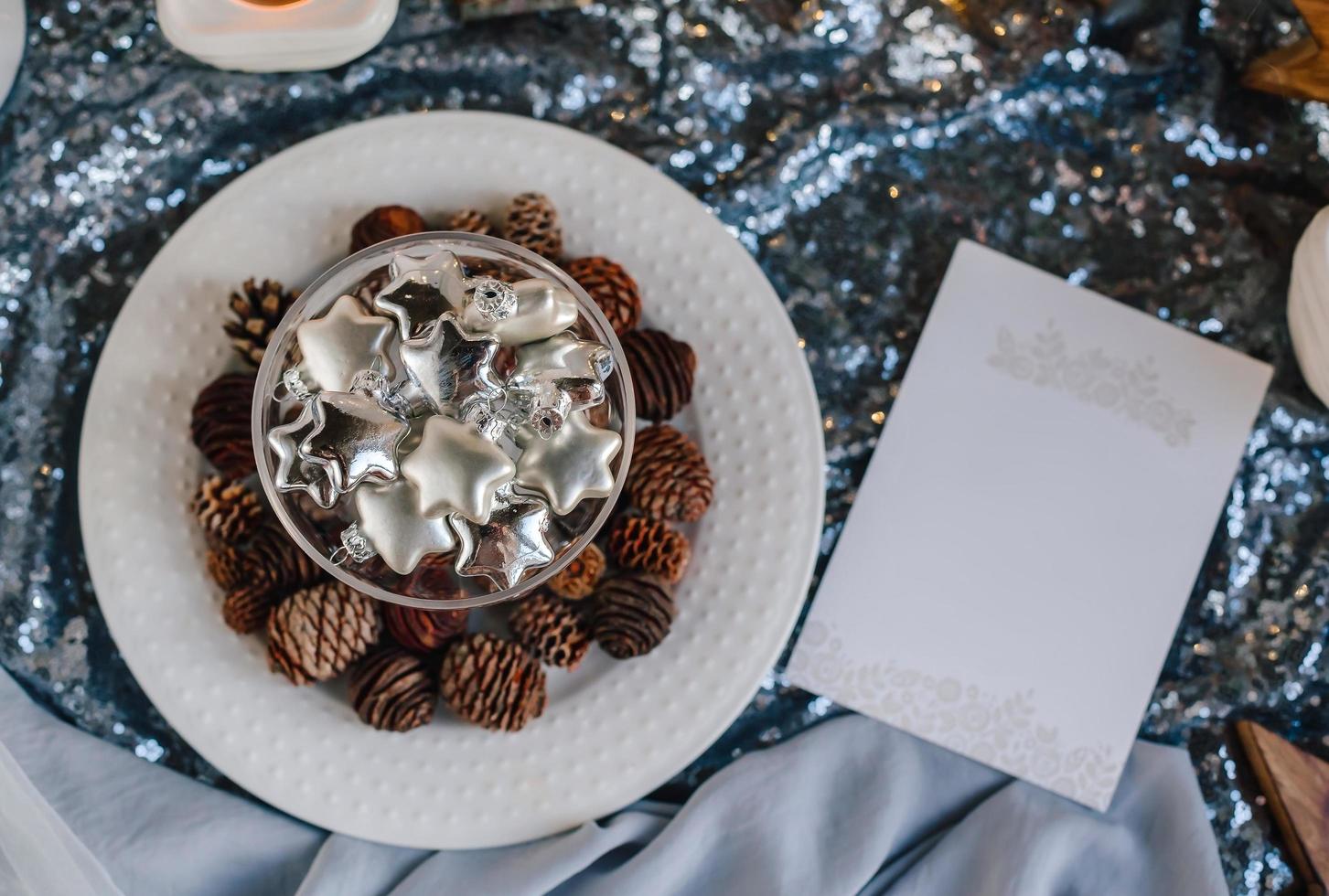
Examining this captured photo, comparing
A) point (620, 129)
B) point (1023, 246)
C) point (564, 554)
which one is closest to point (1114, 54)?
point (1023, 246)

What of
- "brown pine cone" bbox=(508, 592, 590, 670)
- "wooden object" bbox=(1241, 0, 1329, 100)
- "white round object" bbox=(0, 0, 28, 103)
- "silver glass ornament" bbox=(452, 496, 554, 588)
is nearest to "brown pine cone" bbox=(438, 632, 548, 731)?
"brown pine cone" bbox=(508, 592, 590, 670)

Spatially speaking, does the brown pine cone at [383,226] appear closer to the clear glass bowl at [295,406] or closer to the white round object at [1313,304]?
the clear glass bowl at [295,406]

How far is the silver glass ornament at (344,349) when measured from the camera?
0.39 meters

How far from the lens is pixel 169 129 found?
568mm

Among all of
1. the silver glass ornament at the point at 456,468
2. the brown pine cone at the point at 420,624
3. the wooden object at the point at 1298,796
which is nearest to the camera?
the silver glass ornament at the point at 456,468

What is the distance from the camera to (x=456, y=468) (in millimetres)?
361

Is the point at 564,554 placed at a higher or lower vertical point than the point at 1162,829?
higher

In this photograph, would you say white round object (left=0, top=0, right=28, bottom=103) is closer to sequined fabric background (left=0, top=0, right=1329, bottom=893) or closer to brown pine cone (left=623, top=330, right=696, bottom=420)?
sequined fabric background (left=0, top=0, right=1329, bottom=893)

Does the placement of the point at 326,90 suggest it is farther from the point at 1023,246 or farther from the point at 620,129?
the point at 1023,246

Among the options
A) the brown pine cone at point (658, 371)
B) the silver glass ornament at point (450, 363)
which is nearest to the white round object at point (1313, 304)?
the brown pine cone at point (658, 371)

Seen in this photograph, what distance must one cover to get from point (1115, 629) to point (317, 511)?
17.7 inches

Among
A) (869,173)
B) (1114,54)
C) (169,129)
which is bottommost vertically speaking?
(169,129)

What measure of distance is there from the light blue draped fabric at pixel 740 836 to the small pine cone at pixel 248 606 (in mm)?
111

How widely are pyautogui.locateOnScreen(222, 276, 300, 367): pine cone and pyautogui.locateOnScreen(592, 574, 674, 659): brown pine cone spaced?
0.21m
